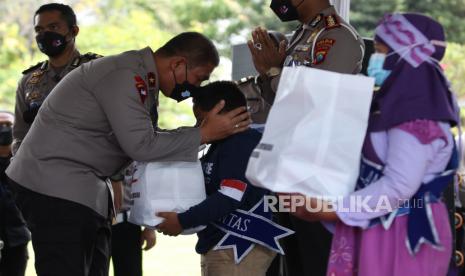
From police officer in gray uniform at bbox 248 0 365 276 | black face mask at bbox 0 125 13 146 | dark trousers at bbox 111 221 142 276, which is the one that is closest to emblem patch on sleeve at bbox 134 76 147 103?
police officer in gray uniform at bbox 248 0 365 276

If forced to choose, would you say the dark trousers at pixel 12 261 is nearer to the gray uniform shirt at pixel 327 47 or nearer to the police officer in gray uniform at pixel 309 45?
the police officer in gray uniform at pixel 309 45

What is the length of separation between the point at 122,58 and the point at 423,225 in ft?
5.16

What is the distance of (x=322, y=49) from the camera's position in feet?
12.2

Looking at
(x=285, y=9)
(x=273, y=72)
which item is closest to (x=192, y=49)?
(x=273, y=72)

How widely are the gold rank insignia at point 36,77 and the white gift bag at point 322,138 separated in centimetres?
248

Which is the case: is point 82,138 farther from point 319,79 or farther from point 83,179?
point 319,79

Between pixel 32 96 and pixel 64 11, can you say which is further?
pixel 64 11

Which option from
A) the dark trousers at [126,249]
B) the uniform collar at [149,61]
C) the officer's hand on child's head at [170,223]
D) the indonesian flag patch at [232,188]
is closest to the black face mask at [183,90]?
the uniform collar at [149,61]

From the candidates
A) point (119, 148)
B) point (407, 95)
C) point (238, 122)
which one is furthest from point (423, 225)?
point (119, 148)

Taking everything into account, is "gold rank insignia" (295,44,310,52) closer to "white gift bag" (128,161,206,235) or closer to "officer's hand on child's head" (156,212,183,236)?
"white gift bag" (128,161,206,235)

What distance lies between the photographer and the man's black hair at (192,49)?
3533mm

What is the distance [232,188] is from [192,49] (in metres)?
0.63

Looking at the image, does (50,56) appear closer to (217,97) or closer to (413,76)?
(217,97)

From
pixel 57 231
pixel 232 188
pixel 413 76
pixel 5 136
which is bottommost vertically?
pixel 5 136
